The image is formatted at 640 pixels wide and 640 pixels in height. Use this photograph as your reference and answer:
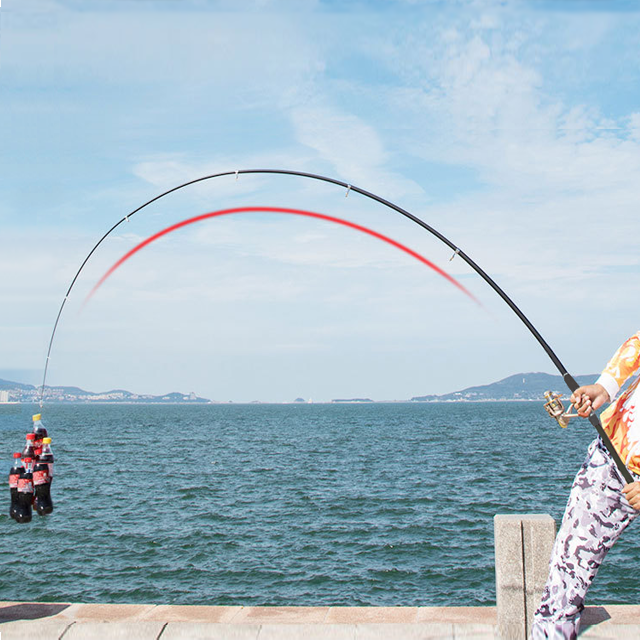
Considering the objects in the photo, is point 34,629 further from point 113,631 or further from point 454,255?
point 454,255

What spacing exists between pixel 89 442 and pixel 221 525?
39366 mm

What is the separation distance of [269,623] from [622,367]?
10.2 ft

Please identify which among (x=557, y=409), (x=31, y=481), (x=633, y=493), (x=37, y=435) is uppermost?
(x=557, y=409)

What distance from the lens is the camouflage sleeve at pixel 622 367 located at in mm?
3932

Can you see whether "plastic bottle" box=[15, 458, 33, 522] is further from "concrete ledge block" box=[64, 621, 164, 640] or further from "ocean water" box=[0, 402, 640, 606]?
"ocean water" box=[0, 402, 640, 606]

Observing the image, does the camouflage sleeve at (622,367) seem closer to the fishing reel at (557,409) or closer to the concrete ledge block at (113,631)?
the fishing reel at (557,409)

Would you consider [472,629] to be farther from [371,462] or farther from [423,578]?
[371,462]

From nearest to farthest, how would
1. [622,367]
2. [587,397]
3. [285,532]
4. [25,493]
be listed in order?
[587,397] → [622,367] → [25,493] → [285,532]

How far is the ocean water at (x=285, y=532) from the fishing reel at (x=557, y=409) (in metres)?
10.5

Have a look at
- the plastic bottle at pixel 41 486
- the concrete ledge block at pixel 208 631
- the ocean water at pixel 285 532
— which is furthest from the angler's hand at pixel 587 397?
the ocean water at pixel 285 532

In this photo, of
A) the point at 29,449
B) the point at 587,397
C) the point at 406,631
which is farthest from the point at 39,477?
the point at 587,397

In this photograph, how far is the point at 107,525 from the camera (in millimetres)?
21688

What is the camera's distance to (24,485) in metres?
6.22

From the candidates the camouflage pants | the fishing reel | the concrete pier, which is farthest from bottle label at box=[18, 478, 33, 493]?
the fishing reel
